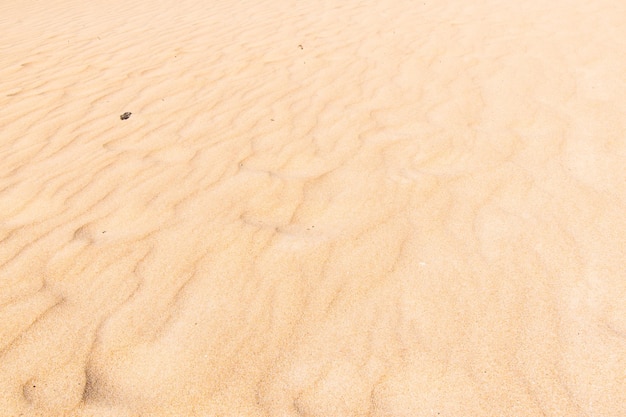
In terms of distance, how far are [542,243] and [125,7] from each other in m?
7.23

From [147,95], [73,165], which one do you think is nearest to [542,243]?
[73,165]

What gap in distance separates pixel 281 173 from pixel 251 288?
91 cm

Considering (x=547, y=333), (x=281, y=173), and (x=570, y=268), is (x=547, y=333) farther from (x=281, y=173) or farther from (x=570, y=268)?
(x=281, y=173)

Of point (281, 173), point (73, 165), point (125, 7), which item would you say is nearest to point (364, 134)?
point (281, 173)

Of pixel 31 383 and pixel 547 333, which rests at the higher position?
pixel 31 383

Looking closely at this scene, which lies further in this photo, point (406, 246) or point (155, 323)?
point (406, 246)

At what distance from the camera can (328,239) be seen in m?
2.18

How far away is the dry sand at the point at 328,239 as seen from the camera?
5.17 ft

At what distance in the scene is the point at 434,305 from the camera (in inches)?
71.0

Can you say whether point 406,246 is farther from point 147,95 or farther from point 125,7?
point 125,7

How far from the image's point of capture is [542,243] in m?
2.03

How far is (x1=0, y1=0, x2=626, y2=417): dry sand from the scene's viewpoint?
158 centimetres

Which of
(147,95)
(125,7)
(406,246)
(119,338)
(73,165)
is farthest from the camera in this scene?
(125,7)

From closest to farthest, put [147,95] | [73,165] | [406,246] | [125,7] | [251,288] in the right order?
[251,288] → [406,246] → [73,165] → [147,95] → [125,7]
